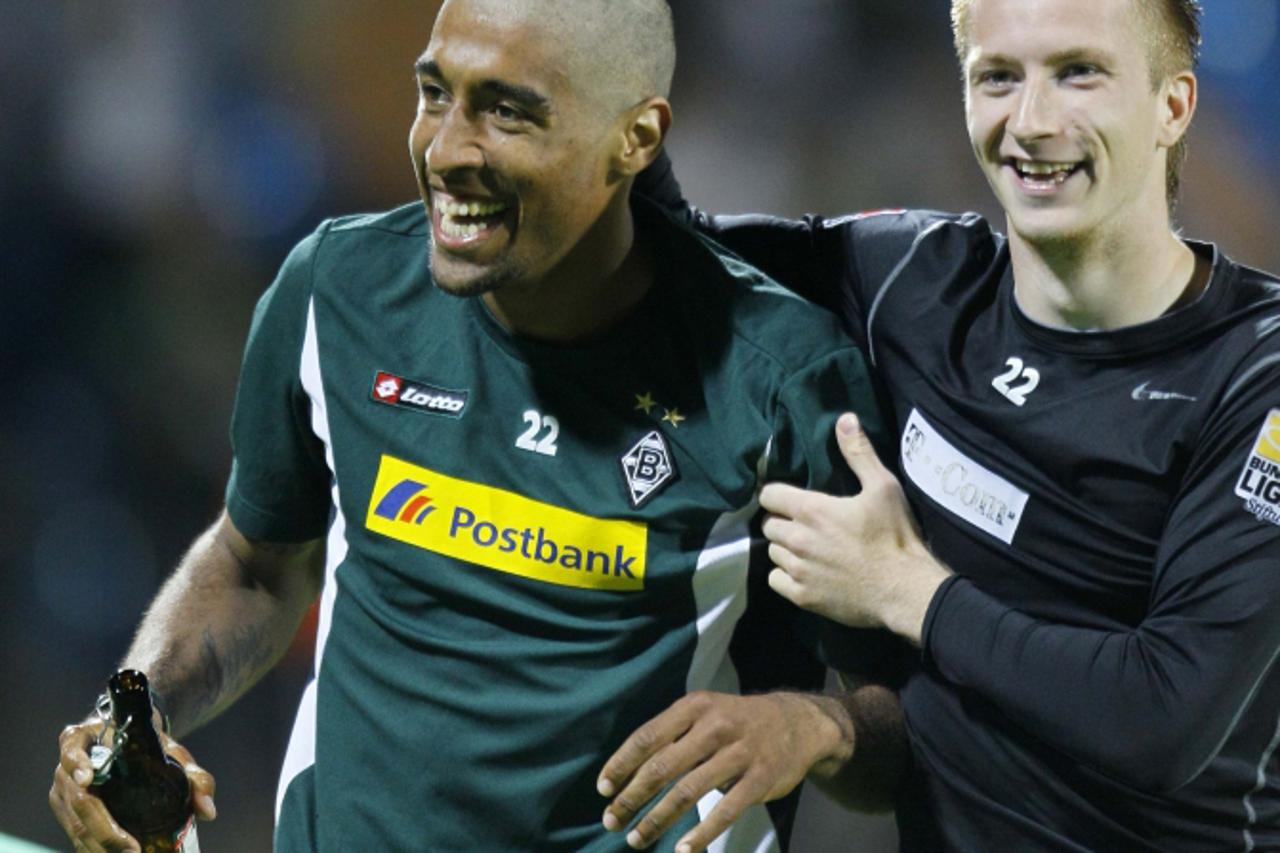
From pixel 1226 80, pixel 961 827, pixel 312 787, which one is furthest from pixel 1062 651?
pixel 1226 80

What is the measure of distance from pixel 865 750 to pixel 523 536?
556 millimetres

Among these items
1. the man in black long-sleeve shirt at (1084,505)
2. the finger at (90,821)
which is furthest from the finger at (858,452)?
the finger at (90,821)

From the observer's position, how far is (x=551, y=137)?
2.32 metres

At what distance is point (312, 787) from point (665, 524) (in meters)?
0.67

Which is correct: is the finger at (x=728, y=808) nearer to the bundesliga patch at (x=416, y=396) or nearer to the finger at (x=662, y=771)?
the finger at (x=662, y=771)

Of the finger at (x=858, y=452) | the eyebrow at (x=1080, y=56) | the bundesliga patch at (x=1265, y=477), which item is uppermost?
the eyebrow at (x=1080, y=56)

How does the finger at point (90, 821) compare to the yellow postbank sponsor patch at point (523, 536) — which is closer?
the finger at point (90, 821)

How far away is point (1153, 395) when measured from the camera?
2.22 m

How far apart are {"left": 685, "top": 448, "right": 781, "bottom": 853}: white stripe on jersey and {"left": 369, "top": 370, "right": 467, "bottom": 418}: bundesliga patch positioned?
1.35ft

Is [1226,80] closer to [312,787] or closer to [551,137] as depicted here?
[551,137]

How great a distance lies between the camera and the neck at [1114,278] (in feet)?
7.46

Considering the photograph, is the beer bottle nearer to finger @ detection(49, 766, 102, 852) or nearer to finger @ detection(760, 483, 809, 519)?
finger @ detection(49, 766, 102, 852)

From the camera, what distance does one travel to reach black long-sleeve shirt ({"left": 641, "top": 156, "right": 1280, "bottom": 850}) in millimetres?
2121

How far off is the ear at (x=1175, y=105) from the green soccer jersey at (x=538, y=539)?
1.74ft
